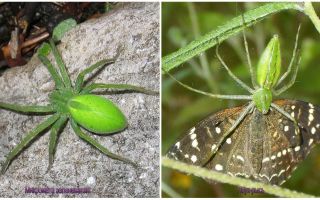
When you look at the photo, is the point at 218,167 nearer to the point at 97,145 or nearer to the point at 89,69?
the point at 97,145

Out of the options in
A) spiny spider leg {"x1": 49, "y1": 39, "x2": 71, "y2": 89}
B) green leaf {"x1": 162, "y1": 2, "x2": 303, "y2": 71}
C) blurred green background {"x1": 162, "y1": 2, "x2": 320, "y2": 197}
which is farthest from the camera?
blurred green background {"x1": 162, "y1": 2, "x2": 320, "y2": 197}

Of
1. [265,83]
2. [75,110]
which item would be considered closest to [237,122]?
[265,83]

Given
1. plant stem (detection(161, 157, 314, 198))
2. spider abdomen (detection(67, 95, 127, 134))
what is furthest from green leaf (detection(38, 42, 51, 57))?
plant stem (detection(161, 157, 314, 198))

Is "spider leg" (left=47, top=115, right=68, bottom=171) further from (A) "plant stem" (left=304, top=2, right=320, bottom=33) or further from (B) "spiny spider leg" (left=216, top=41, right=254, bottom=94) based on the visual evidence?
(A) "plant stem" (left=304, top=2, right=320, bottom=33)

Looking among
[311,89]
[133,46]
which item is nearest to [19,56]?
[133,46]

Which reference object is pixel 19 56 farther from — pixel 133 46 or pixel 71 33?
pixel 133 46
